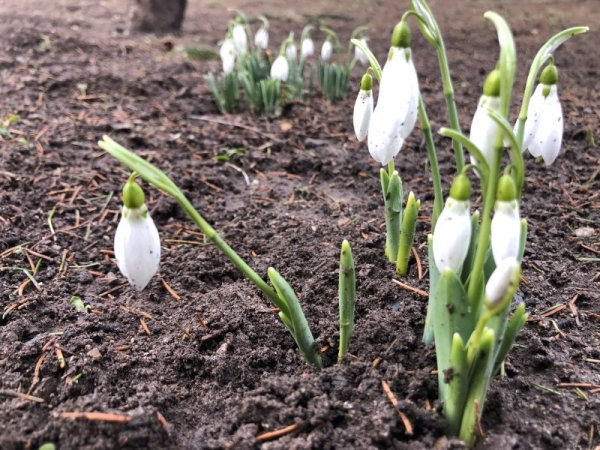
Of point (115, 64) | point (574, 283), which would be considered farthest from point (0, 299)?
point (115, 64)

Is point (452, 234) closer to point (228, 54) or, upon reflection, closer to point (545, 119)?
point (545, 119)

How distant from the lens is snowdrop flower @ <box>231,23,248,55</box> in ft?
12.7

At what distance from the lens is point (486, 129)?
4.00ft

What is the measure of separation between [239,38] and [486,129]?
2947mm

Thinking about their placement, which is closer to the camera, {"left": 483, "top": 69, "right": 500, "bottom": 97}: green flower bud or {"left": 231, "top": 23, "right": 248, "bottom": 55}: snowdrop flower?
{"left": 483, "top": 69, "right": 500, "bottom": 97}: green flower bud

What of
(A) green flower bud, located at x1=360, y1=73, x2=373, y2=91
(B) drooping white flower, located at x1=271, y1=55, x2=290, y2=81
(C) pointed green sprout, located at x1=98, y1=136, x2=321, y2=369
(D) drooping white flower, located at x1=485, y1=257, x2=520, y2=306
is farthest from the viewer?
(B) drooping white flower, located at x1=271, y1=55, x2=290, y2=81

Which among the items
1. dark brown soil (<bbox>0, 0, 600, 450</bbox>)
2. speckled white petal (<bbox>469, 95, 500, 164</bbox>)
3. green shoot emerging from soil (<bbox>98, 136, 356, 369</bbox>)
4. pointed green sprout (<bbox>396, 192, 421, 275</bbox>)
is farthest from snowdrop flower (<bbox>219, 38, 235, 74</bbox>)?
speckled white petal (<bbox>469, 95, 500, 164</bbox>)

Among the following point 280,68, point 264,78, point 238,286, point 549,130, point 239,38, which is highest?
point 549,130

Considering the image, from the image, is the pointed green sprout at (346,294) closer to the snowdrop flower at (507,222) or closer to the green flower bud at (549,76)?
the snowdrop flower at (507,222)

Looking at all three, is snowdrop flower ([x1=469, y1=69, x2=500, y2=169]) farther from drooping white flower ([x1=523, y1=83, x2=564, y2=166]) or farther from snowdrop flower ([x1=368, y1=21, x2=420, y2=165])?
drooping white flower ([x1=523, y1=83, x2=564, y2=166])

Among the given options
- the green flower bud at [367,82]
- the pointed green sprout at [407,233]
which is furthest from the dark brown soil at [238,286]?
the green flower bud at [367,82]

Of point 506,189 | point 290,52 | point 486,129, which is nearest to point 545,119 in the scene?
point 486,129

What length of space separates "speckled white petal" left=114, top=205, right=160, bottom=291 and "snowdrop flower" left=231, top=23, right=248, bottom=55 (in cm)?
280

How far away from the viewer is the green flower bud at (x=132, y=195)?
1250 mm
